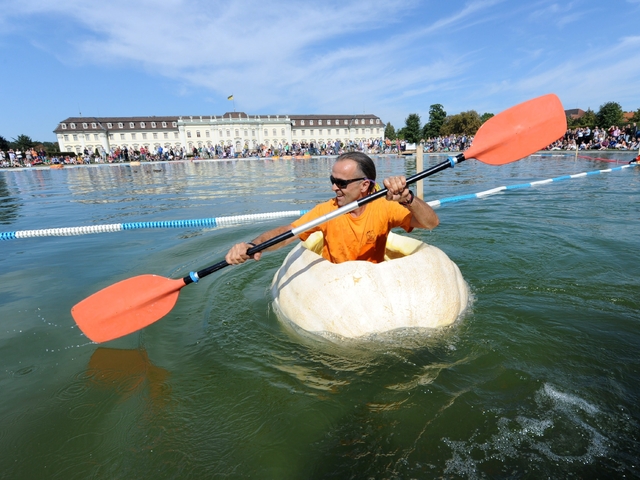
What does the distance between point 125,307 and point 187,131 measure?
9745 centimetres

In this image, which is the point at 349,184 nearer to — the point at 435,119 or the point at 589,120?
the point at 589,120

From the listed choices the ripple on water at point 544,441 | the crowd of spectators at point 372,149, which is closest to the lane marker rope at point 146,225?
the ripple on water at point 544,441

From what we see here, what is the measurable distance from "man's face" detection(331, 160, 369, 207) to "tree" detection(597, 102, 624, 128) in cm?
6556

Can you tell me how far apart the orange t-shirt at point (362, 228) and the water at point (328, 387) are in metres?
0.89

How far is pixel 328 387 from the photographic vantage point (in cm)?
242

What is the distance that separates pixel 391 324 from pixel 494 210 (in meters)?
6.43

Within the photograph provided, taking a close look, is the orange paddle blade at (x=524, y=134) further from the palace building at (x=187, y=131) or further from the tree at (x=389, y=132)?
the tree at (x=389, y=132)

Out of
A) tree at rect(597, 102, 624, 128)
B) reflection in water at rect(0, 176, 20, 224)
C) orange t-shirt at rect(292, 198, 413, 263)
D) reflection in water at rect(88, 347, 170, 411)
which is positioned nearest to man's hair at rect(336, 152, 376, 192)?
orange t-shirt at rect(292, 198, 413, 263)

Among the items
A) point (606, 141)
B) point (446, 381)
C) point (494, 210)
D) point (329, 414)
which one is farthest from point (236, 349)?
point (606, 141)

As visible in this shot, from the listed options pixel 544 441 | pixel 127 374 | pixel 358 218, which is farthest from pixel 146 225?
pixel 544 441

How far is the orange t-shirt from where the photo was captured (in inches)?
127

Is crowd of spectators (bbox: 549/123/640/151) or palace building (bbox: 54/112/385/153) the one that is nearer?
crowd of spectators (bbox: 549/123/640/151)

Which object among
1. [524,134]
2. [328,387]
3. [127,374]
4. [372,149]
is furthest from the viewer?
[372,149]

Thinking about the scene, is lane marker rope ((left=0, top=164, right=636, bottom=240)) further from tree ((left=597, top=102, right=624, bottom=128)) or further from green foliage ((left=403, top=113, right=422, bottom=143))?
green foliage ((left=403, top=113, right=422, bottom=143))
